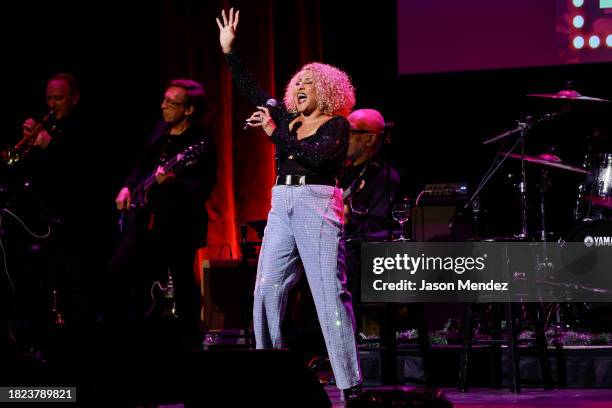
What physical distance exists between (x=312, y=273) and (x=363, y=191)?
1.98 metres

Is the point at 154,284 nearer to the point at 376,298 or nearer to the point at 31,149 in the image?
the point at 31,149

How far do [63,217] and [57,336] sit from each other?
13.5 ft

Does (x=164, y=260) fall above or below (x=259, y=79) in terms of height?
below

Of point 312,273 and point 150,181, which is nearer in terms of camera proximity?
point 312,273

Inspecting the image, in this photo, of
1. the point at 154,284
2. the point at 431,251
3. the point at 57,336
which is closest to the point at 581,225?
the point at 431,251

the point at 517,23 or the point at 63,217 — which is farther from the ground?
the point at 517,23

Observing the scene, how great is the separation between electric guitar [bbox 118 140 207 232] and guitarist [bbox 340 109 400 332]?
113cm

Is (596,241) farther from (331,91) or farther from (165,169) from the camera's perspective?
(165,169)

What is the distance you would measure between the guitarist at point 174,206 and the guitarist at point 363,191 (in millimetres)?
1097

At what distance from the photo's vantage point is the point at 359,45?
8398mm

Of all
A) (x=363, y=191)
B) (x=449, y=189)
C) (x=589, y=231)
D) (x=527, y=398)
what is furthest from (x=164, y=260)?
(x=589, y=231)

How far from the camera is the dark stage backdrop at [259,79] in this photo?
812cm

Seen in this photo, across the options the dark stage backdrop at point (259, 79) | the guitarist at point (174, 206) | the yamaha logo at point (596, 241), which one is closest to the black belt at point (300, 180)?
the guitarist at point (174, 206)

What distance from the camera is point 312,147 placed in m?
4.36
